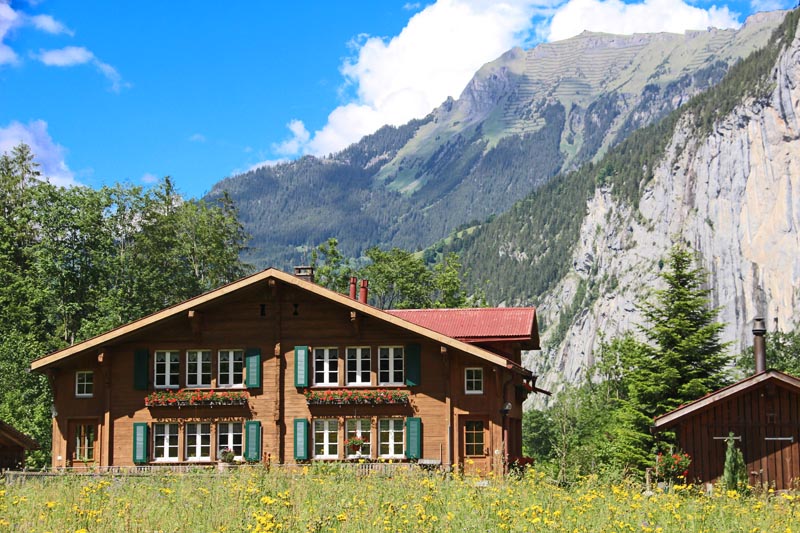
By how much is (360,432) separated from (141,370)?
7.87m

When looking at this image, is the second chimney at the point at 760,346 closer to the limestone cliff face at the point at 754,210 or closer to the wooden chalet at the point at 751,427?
the wooden chalet at the point at 751,427

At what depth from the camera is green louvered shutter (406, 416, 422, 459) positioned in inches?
1340

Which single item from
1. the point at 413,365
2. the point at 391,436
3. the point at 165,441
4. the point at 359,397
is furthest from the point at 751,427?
the point at 165,441

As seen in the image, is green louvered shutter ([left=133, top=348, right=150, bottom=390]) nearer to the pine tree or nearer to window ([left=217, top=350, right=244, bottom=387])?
window ([left=217, top=350, right=244, bottom=387])

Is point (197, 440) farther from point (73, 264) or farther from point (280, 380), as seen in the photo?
point (73, 264)

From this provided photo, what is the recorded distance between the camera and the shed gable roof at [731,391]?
30.3 meters

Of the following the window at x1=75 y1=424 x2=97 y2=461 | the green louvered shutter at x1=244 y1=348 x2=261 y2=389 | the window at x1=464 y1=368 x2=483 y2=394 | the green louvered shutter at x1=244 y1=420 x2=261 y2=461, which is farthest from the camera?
the window at x1=75 y1=424 x2=97 y2=461

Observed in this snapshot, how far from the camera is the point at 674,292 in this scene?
41.8 m

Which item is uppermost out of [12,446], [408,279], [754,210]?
[754,210]

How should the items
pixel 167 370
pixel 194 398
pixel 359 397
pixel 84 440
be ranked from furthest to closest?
pixel 84 440 < pixel 167 370 < pixel 194 398 < pixel 359 397

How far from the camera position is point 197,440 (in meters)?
35.4

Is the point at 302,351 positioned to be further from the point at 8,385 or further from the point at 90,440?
the point at 8,385

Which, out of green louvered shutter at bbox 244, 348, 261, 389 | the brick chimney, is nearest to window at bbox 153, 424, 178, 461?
green louvered shutter at bbox 244, 348, 261, 389

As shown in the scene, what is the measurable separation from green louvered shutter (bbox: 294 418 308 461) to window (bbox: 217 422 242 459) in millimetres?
2090
